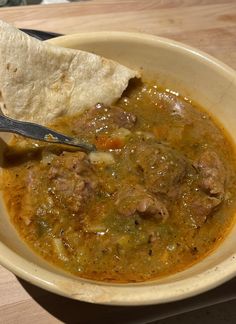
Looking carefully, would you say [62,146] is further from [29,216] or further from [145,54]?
[145,54]

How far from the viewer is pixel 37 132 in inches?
77.5

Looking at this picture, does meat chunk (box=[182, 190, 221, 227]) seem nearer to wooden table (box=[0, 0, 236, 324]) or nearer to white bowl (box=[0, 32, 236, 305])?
white bowl (box=[0, 32, 236, 305])

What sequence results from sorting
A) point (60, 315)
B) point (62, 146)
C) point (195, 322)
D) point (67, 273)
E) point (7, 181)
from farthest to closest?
point (195, 322) → point (62, 146) → point (7, 181) → point (60, 315) → point (67, 273)

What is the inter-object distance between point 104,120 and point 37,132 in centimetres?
38

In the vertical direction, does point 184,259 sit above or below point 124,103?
below

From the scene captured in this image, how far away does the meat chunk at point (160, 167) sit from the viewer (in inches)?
77.1

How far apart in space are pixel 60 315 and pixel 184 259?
21.7 inches

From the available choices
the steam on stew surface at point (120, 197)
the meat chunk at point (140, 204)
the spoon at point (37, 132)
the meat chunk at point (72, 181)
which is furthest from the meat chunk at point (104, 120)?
A: the meat chunk at point (140, 204)

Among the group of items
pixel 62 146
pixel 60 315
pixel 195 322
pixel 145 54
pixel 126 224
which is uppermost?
pixel 145 54

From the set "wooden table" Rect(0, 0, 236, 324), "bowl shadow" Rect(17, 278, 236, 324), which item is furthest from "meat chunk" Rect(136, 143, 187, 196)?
"wooden table" Rect(0, 0, 236, 324)

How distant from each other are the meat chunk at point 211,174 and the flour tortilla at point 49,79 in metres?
0.59

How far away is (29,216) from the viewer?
1.87 meters

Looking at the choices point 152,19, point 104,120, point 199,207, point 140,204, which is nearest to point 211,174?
point 199,207

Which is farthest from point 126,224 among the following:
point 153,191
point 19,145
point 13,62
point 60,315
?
point 13,62
